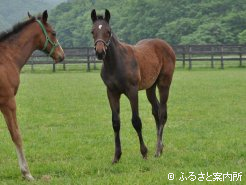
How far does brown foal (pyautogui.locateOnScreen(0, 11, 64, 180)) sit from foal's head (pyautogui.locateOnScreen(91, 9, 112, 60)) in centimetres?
68

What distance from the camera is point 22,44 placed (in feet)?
21.4

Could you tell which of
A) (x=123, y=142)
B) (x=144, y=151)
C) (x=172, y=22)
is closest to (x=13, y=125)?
(x=144, y=151)

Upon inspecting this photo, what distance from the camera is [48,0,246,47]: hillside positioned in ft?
202

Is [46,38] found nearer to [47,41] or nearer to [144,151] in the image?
[47,41]

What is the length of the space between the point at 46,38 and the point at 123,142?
8.95 ft

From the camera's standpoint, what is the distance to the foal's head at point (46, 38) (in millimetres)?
6641

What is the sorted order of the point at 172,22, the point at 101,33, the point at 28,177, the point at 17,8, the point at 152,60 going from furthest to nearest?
the point at 17,8 < the point at 172,22 < the point at 152,60 < the point at 101,33 < the point at 28,177

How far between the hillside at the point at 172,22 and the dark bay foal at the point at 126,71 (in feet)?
173

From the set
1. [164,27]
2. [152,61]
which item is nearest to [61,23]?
[164,27]

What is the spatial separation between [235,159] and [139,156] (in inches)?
61.5

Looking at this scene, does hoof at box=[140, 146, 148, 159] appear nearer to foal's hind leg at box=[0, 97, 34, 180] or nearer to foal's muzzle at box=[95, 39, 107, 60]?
foal's muzzle at box=[95, 39, 107, 60]

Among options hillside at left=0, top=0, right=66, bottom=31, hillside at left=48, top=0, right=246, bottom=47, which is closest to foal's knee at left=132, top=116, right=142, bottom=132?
hillside at left=48, top=0, right=246, bottom=47

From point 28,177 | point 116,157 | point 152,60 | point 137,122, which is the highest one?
point 152,60

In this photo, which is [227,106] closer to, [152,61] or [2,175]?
[152,61]
